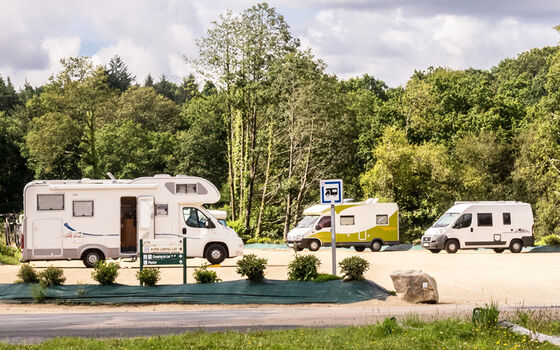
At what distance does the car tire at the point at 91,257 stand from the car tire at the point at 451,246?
1574 centimetres

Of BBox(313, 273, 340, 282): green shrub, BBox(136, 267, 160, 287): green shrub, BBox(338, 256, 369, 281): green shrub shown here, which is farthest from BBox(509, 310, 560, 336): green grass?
BBox(136, 267, 160, 287): green shrub

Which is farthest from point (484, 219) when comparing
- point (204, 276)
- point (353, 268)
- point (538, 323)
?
point (538, 323)

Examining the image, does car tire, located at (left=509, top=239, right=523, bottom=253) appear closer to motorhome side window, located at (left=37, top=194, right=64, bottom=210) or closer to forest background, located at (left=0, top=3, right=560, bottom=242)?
forest background, located at (left=0, top=3, right=560, bottom=242)

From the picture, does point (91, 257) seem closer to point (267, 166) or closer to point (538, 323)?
point (538, 323)

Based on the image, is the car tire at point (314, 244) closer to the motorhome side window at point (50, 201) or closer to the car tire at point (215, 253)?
the car tire at point (215, 253)

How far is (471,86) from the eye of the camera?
201 feet

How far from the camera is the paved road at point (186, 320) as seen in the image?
12.9 metres

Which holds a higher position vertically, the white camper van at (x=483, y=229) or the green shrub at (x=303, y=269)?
the white camper van at (x=483, y=229)

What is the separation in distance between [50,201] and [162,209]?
368 cm

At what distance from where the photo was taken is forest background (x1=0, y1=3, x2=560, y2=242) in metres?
47.1

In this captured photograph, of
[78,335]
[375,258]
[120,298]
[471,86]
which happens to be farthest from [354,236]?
[471,86]

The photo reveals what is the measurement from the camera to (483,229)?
3384cm

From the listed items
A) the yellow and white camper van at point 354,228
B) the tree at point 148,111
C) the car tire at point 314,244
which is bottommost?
the car tire at point 314,244

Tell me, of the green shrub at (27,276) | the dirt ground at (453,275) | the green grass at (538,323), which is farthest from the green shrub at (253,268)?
the green grass at (538,323)
